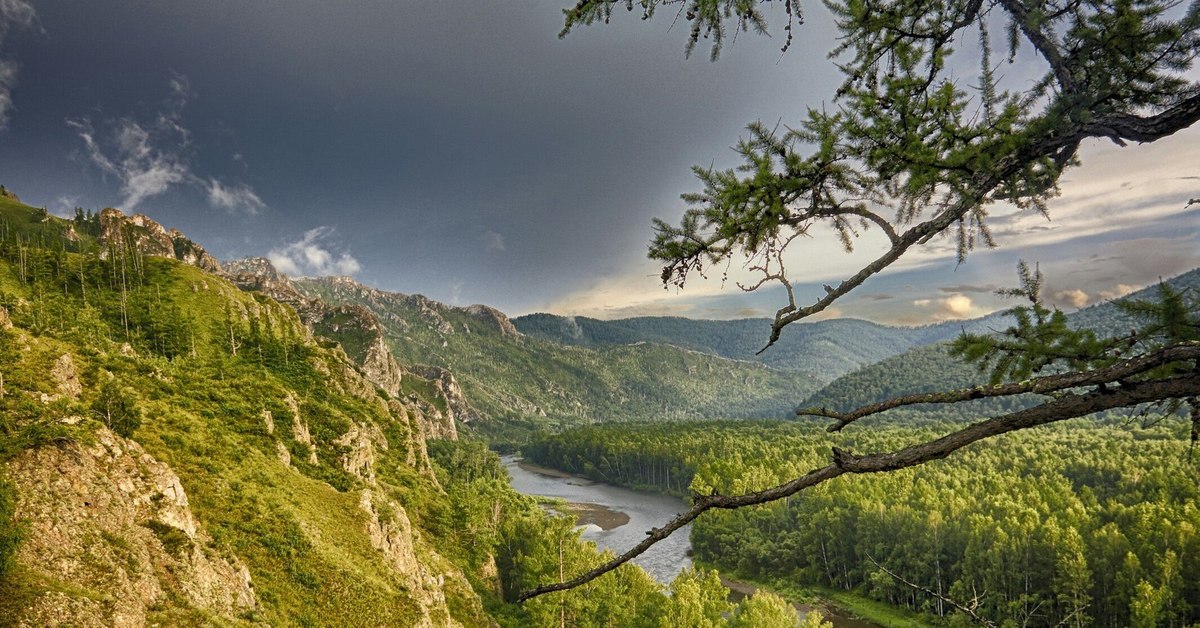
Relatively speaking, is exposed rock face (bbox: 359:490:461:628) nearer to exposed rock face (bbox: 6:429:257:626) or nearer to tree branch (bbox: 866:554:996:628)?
exposed rock face (bbox: 6:429:257:626)

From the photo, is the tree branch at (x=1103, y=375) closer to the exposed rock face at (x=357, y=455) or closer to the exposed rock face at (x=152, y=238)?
the exposed rock face at (x=357, y=455)

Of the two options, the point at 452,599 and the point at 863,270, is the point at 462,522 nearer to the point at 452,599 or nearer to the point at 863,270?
the point at 452,599

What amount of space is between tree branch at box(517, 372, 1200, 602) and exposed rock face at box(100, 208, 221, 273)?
157 m

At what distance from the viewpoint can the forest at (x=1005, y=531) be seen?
40719mm

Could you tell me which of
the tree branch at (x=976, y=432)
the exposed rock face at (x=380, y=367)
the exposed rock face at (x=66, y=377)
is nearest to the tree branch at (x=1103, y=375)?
the tree branch at (x=976, y=432)

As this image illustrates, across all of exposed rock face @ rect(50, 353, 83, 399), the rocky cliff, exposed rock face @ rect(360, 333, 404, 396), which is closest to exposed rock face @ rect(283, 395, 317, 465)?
exposed rock face @ rect(50, 353, 83, 399)

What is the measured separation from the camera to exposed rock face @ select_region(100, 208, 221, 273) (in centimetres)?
13525

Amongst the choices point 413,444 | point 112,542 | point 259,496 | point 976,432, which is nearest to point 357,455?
point 259,496

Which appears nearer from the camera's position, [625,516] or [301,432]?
[301,432]

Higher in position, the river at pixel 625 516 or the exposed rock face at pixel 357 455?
the exposed rock face at pixel 357 455

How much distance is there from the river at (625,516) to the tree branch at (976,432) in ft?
146

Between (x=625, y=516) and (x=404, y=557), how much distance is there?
67.2 m

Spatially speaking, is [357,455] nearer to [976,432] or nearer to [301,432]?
[301,432]

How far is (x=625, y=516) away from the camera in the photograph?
94.3 meters
